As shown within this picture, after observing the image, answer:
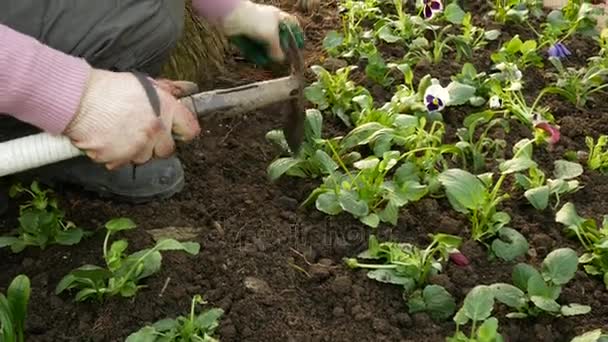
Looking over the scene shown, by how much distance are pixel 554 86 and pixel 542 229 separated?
0.63 m

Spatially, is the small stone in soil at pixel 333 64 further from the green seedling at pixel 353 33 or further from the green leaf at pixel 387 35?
the green leaf at pixel 387 35

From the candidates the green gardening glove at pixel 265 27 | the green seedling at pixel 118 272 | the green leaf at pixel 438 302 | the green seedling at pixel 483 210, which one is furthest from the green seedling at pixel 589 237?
the green seedling at pixel 118 272

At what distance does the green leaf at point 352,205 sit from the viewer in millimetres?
2064

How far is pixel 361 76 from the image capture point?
8.97 feet

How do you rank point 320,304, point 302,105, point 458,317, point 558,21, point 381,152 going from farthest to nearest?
point 558,21 → point 381,152 → point 302,105 → point 320,304 → point 458,317

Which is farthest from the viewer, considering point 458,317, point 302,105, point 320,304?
point 302,105

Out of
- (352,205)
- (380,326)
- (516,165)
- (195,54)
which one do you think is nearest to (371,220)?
(352,205)

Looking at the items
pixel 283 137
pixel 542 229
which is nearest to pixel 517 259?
pixel 542 229

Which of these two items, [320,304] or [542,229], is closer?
[320,304]

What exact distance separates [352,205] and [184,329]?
1.64 ft

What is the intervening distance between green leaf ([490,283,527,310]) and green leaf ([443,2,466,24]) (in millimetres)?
1207

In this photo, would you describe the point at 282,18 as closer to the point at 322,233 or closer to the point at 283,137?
the point at 283,137

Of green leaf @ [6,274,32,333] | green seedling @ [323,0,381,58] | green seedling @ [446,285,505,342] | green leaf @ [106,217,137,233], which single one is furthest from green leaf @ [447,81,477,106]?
green leaf @ [6,274,32,333]

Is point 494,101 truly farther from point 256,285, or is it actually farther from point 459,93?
point 256,285
